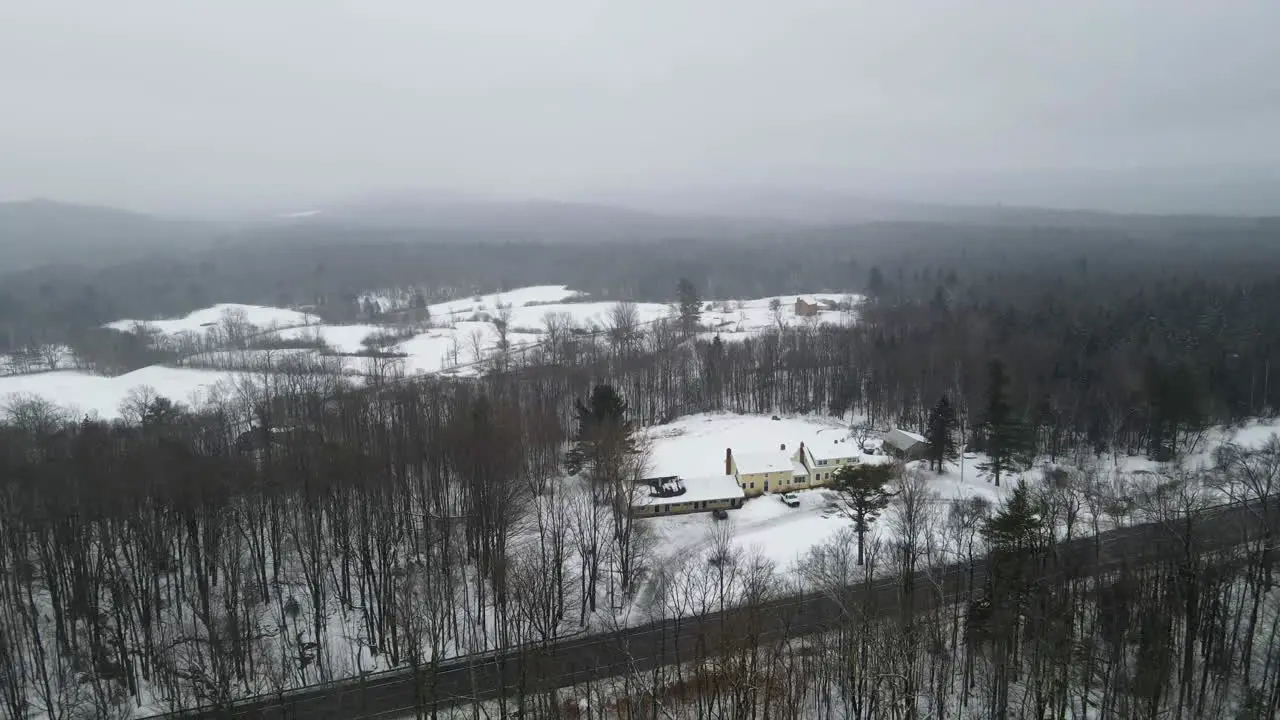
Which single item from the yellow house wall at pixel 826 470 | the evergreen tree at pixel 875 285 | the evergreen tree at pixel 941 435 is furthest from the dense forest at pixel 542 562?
the evergreen tree at pixel 875 285

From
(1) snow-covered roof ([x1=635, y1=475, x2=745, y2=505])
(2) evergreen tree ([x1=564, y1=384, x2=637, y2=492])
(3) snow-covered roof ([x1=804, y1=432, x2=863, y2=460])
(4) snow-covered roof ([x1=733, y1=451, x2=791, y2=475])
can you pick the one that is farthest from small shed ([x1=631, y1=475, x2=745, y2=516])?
(3) snow-covered roof ([x1=804, y1=432, x2=863, y2=460])

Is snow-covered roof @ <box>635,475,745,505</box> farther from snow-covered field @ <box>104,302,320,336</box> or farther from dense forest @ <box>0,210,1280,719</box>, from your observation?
snow-covered field @ <box>104,302,320,336</box>

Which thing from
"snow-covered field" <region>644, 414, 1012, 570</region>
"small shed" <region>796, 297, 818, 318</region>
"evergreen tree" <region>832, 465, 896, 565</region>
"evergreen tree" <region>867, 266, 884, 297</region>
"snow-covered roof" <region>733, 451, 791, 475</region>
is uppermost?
"evergreen tree" <region>867, 266, 884, 297</region>

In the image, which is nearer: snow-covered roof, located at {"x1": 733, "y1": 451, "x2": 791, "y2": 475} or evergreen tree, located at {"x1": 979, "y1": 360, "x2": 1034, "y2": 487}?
snow-covered roof, located at {"x1": 733, "y1": 451, "x2": 791, "y2": 475}

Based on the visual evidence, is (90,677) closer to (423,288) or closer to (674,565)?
(674,565)

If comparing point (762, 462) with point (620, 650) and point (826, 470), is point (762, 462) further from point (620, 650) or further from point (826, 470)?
point (620, 650)

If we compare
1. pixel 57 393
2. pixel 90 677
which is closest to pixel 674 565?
pixel 90 677

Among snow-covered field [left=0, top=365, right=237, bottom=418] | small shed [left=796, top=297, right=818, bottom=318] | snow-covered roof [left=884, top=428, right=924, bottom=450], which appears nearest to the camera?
snow-covered roof [left=884, top=428, right=924, bottom=450]
